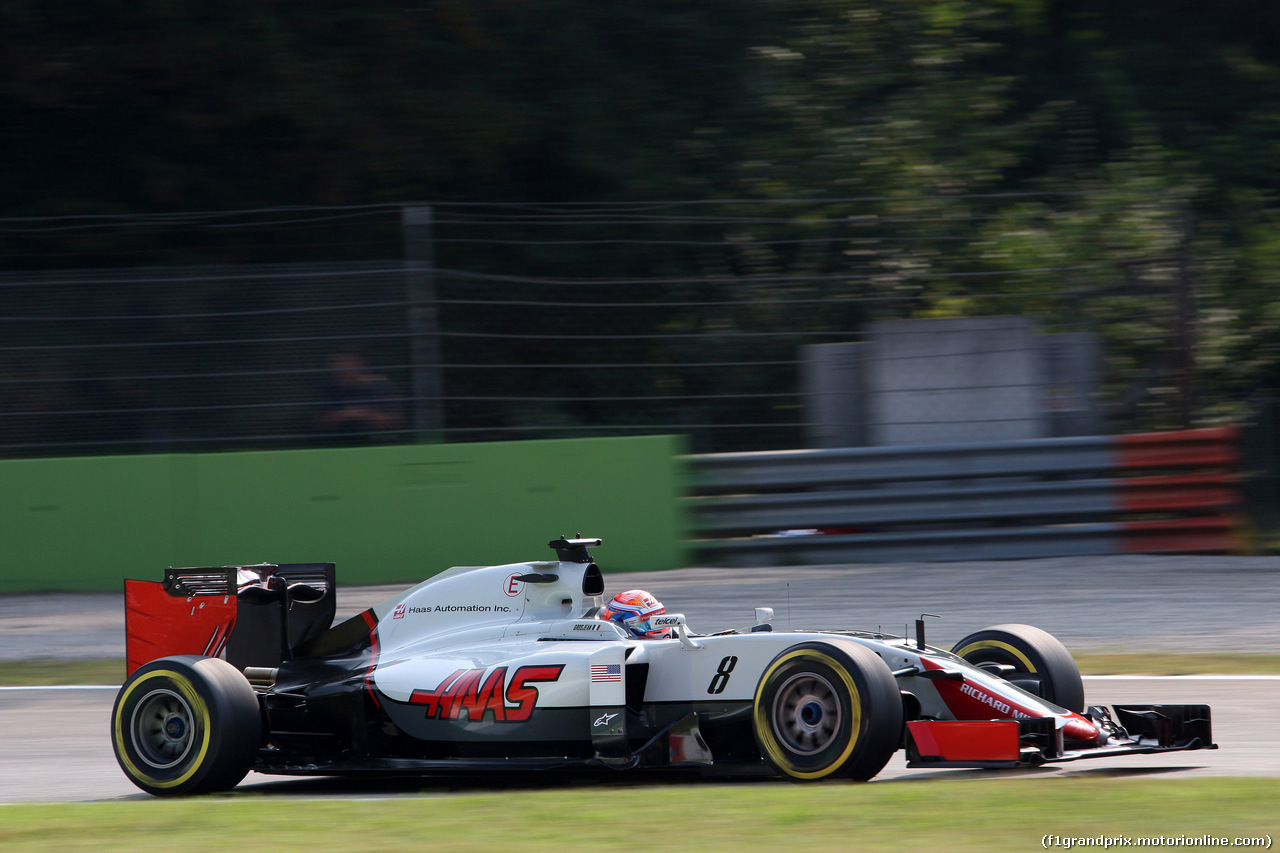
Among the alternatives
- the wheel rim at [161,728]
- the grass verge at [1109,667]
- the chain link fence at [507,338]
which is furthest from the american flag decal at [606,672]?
the chain link fence at [507,338]

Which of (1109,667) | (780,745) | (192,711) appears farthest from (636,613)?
(1109,667)

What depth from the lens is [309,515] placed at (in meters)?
13.2

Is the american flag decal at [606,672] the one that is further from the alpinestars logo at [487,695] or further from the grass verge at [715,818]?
the grass verge at [715,818]

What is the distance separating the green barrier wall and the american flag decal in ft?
22.0

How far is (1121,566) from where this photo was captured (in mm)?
12727

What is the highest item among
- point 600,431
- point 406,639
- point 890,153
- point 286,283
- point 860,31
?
point 860,31

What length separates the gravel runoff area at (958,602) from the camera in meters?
10.6

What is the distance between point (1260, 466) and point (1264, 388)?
230 cm

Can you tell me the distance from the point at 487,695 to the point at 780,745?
4.18 ft

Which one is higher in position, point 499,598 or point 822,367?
point 822,367

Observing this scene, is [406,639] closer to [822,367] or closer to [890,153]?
[822,367]

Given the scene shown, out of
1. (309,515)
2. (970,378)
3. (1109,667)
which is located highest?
(970,378)

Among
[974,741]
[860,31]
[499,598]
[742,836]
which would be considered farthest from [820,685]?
[860,31]

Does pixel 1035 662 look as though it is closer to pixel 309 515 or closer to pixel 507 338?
pixel 507 338
